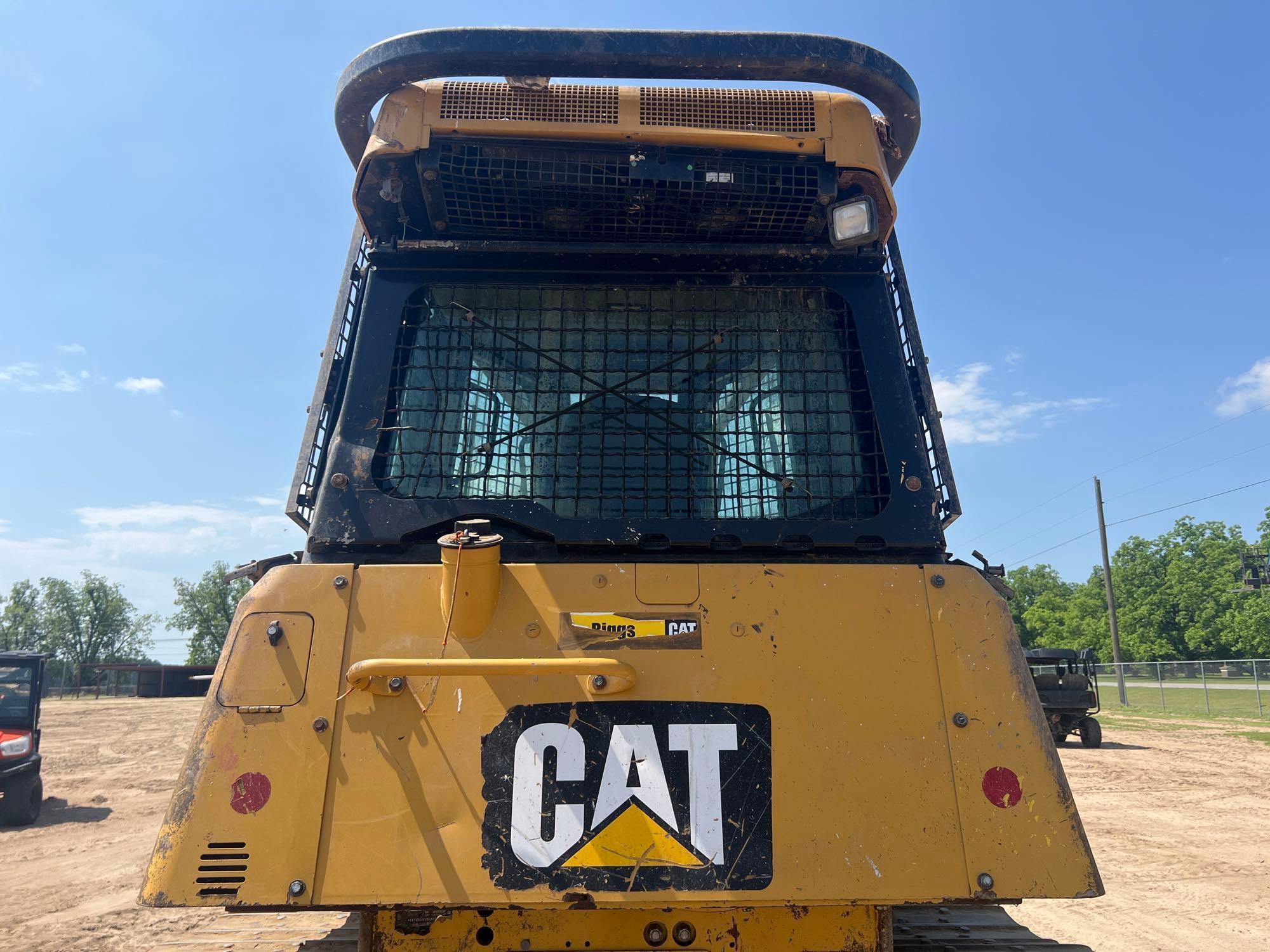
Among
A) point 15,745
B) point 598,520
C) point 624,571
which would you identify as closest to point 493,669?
point 624,571

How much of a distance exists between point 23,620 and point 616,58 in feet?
278

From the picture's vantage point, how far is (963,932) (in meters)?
2.65

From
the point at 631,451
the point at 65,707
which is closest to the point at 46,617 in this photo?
the point at 65,707

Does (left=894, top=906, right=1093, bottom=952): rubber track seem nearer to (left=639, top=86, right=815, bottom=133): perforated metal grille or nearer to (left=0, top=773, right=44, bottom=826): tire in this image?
(left=639, top=86, right=815, bottom=133): perforated metal grille

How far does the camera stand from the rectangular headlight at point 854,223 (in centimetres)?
265

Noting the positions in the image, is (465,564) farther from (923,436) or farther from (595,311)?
(923,436)

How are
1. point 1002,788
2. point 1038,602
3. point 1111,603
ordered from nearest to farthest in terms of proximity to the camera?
point 1002,788 < point 1111,603 < point 1038,602

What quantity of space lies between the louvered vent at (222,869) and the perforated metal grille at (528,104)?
2.12 meters

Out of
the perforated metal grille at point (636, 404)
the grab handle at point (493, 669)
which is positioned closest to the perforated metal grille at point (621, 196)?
the perforated metal grille at point (636, 404)

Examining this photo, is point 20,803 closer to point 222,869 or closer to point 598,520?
point 222,869

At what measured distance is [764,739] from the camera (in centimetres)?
204

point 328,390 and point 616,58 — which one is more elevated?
point 616,58

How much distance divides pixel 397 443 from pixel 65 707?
3783 cm

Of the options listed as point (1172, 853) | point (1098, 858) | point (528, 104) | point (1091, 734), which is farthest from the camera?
point (1091, 734)
